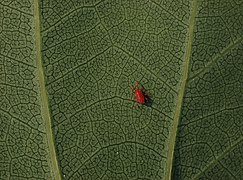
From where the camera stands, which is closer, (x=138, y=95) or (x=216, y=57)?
(x=138, y=95)

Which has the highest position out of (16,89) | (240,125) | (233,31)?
(233,31)

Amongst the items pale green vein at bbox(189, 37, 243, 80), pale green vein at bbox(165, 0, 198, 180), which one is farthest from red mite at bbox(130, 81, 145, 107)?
pale green vein at bbox(189, 37, 243, 80)

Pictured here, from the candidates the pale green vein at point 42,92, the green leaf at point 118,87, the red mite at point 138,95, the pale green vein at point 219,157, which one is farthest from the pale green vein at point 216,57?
the pale green vein at point 42,92

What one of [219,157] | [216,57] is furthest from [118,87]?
[219,157]

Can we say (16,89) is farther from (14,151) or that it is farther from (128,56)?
(128,56)

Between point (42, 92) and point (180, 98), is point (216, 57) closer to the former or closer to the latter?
point (180, 98)

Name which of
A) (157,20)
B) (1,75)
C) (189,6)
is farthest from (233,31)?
(1,75)

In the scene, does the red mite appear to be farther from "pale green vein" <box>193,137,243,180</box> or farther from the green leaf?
"pale green vein" <box>193,137,243,180</box>

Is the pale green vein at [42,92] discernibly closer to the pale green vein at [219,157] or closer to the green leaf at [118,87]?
the green leaf at [118,87]

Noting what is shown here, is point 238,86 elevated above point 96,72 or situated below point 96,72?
below
